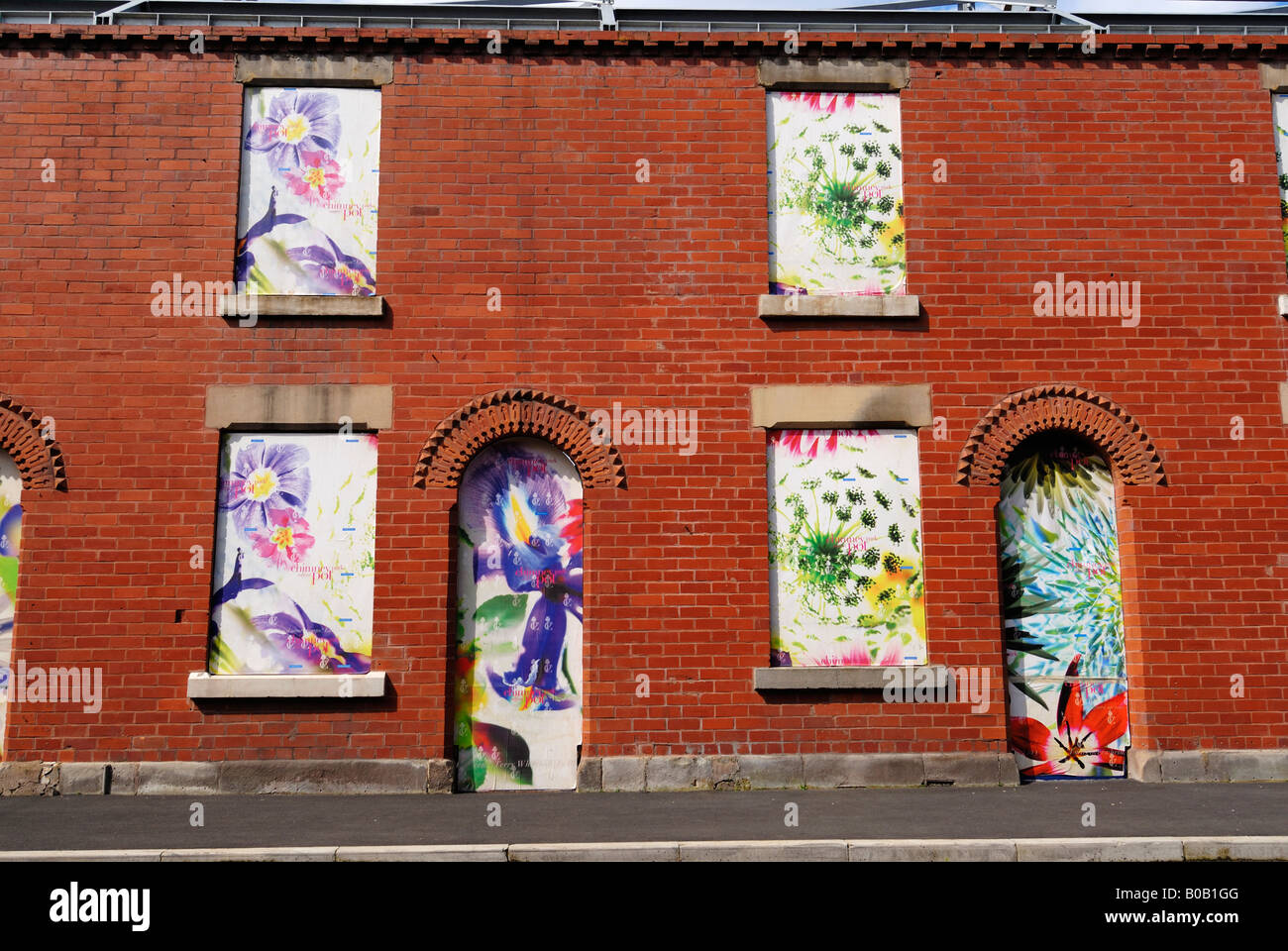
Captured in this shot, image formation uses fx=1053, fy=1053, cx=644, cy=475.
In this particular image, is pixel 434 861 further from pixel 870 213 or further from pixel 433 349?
pixel 870 213

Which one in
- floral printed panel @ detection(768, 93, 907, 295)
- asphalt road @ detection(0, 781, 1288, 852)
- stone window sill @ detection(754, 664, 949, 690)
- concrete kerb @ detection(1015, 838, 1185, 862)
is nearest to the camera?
concrete kerb @ detection(1015, 838, 1185, 862)

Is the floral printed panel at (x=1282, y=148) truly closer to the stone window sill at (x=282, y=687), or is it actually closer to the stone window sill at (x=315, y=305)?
the stone window sill at (x=315, y=305)

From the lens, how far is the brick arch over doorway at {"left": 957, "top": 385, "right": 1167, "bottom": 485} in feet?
35.2

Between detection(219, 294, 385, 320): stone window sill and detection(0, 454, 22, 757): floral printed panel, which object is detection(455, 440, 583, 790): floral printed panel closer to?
detection(219, 294, 385, 320): stone window sill

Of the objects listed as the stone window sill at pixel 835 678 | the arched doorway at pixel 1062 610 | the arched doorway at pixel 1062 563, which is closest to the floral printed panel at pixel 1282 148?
the arched doorway at pixel 1062 563

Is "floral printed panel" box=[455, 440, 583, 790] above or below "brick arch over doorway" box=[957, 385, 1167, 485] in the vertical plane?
below

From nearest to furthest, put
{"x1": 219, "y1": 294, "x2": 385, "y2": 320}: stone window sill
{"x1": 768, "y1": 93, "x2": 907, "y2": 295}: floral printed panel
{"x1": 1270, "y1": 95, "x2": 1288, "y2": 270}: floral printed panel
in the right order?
{"x1": 219, "y1": 294, "x2": 385, "y2": 320}: stone window sill
{"x1": 768, "y1": 93, "x2": 907, "y2": 295}: floral printed panel
{"x1": 1270, "y1": 95, "x2": 1288, "y2": 270}: floral printed panel

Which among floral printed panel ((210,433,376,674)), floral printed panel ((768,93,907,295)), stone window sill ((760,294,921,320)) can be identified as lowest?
floral printed panel ((210,433,376,674))

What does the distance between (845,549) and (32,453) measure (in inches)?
321

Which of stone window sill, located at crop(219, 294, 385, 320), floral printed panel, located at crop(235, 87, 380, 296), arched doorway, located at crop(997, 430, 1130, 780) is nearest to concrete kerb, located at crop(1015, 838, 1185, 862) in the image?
arched doorway, located at crop(997, 430, 1130, 780)

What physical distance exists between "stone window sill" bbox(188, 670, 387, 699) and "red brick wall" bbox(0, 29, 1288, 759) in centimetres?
18

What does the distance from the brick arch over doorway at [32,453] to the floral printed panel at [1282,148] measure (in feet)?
42.0

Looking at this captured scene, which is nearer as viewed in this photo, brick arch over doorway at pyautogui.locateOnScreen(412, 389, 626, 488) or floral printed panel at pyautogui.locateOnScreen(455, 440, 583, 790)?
floral printed panel at pyautogui.locateOnScreen(455, 440, 583, 790)

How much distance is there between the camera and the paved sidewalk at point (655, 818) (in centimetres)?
743
